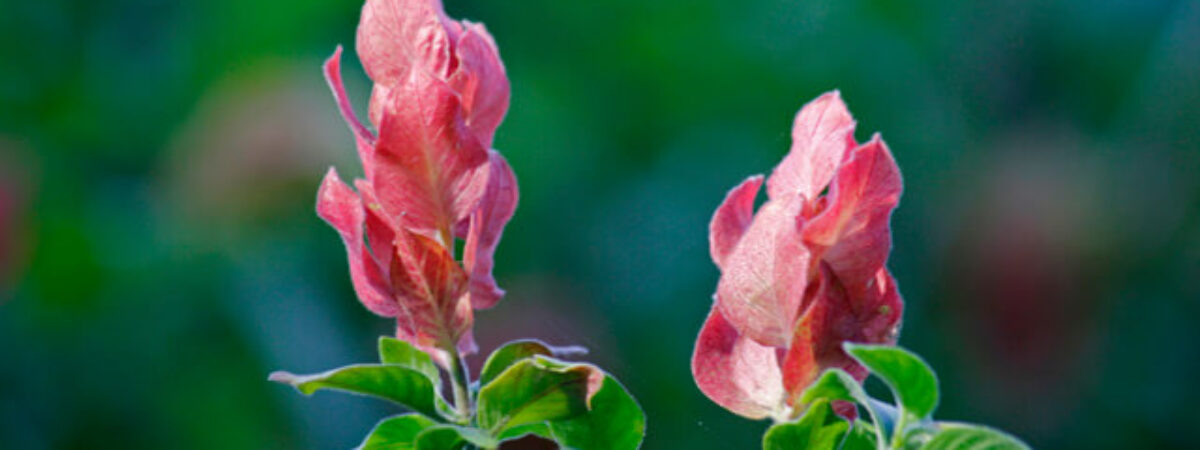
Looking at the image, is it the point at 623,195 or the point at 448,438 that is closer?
the point at 448,438

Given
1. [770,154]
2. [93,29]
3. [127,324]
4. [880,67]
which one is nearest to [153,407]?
[127,324]

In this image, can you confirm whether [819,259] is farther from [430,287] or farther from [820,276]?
[430,287]

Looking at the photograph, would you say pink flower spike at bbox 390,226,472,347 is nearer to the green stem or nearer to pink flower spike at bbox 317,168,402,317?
pink flower spike at bbox 317,168,402,317

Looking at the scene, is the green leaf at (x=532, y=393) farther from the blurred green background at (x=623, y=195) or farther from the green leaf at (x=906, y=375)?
the blurred green background at (x=623, y=195)

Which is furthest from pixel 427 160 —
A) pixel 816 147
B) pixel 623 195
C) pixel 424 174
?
pixel 623 195

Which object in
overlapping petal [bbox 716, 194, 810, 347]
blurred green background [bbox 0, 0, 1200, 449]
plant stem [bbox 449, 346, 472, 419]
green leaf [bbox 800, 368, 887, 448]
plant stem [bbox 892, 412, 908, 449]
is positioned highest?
overlapping petal [bbox 716, 194, 810, 347]

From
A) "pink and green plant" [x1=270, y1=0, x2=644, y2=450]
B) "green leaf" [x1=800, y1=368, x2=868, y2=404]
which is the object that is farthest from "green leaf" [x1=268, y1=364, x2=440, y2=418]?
"green leaf" [x1=800, y1=368, x2=868, y2=404]

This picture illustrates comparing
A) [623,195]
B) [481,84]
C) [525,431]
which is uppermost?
[481,84]

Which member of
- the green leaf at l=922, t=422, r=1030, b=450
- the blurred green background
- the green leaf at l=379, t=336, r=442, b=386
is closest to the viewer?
the green leaf at l=922, t=422, r=1030, b=450
